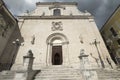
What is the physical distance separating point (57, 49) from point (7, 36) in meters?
6.57

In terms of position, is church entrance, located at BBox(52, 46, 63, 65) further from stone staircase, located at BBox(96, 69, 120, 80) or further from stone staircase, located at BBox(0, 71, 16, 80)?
stone staircase, located at BBox(96, 69, 120, 80)

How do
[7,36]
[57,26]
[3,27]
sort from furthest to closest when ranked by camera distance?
1. [57,26]
2. [7,36]
3. [3,27]

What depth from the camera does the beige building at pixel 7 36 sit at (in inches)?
492

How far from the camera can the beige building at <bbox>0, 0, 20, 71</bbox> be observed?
41.0ft

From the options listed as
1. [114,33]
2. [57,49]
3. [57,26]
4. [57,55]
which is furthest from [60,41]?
[114,33]

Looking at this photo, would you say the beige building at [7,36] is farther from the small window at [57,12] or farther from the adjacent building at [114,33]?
the adjacent building at [114,33]

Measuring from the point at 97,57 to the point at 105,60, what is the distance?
3.06 ft

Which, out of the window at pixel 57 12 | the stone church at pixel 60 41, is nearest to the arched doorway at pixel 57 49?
the stone church at pixel 60 41

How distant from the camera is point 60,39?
591 inches

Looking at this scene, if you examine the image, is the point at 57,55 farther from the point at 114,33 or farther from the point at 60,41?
the point at 114,33

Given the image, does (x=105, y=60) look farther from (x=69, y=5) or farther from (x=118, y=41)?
(x=69, y=5)

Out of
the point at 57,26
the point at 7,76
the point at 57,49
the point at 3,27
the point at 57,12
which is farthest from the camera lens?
the point at 57,12

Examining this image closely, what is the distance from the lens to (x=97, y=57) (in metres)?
13.1

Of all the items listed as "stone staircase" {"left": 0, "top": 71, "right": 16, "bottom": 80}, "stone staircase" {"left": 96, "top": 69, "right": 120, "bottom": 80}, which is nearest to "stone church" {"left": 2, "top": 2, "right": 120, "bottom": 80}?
"stone staircase" {"left": 96, "top": 69, "right": 120, "bottom": 80}
